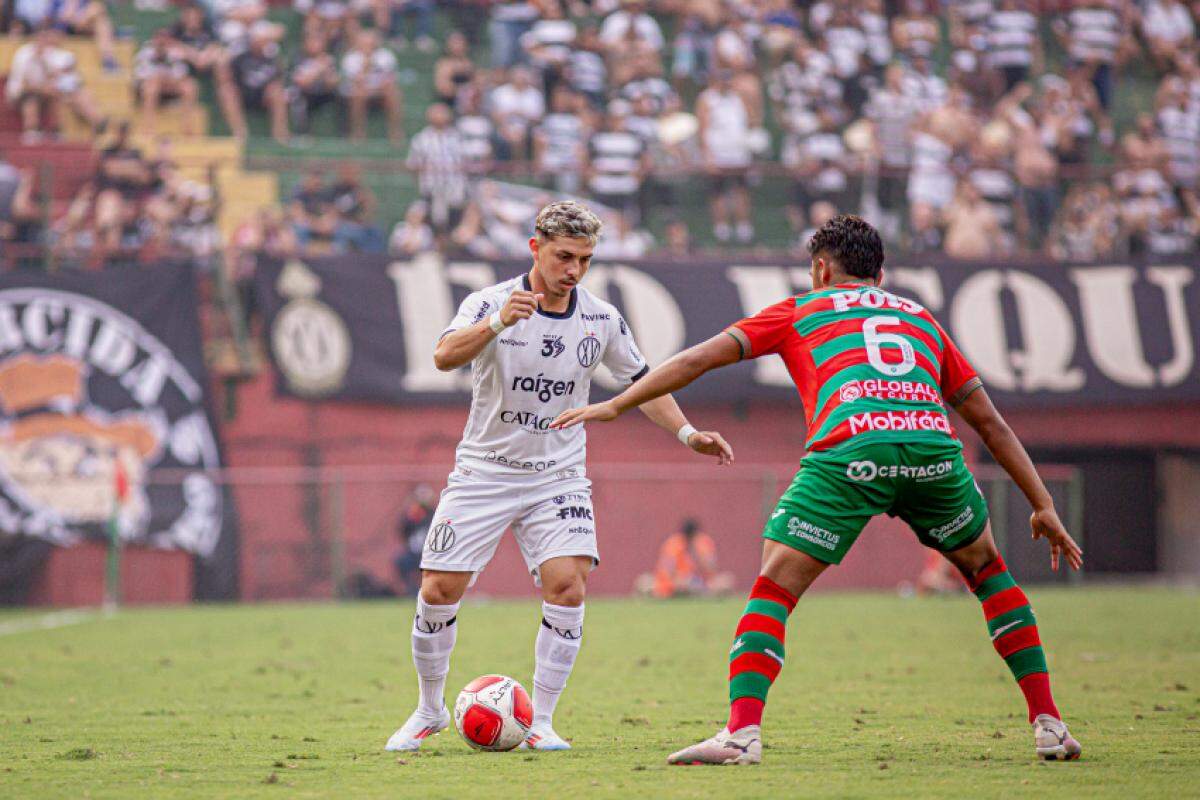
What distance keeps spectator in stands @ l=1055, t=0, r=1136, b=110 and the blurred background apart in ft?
0.54

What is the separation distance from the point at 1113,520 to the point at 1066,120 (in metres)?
6.40

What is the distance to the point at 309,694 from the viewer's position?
10.2 metres

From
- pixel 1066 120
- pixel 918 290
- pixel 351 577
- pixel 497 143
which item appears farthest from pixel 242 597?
pixel 1066 120

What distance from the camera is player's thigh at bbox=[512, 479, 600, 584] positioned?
7523mm

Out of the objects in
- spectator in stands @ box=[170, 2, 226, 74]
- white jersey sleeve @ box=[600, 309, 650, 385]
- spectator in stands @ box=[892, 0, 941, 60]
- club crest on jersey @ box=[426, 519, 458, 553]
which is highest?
spectator in stands @ box=[892, 0, 941, 60]

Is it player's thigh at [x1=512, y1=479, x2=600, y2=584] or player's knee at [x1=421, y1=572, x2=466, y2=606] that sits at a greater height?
player's thigh at [x1=512, y1=479, x2=600, y2=584]

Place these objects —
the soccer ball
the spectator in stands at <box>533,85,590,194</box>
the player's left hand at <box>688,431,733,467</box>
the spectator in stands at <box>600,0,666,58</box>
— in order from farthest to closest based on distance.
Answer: the spectator in stands at <box>600,0,666,58</box> < the spectator in stands at <box>533,85,590,194</box> < the soccer ball < the player's left hand at <box>688,431,733,467</box>

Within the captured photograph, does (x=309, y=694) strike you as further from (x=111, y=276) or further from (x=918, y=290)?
(x=918, y=290)

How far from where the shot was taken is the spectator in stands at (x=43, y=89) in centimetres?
2264

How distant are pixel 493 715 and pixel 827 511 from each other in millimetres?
1924

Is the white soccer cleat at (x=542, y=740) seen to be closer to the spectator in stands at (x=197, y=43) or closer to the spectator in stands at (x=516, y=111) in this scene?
the spectator in stands at (x=516, y=111)

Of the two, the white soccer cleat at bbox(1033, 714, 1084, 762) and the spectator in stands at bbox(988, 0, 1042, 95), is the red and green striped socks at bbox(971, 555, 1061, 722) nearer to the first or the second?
the white soccer cleat at bbox(1033, 714, 1084, 762)

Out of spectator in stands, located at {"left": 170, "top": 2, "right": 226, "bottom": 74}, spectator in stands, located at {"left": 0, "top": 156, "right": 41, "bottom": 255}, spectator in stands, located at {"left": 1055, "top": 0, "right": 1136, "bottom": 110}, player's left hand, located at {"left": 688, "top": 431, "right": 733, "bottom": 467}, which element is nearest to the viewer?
player's left hand, located at {"left": 688, "top": 431, "right": 733, "bottom": 467}

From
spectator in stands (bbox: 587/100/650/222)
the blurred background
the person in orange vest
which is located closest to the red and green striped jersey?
the blurred background
